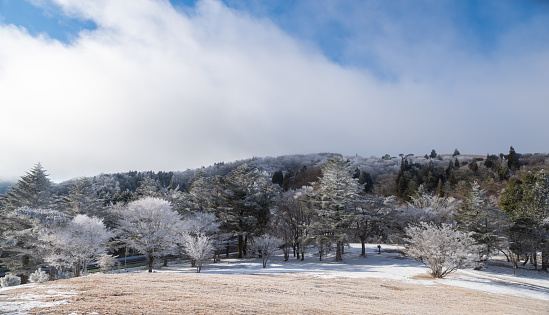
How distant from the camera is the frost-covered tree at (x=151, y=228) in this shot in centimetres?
2925

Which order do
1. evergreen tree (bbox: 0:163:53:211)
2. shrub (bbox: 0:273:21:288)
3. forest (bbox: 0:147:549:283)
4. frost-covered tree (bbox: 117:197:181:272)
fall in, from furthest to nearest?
1. evergreen tree (bbox: 0:163:53:211)
2. frost-covered tree (bbox: 117:197:181:272)
3. forest (bbox: 0:147:549:283)
4. shrub (bbox: 0:273:21:288)

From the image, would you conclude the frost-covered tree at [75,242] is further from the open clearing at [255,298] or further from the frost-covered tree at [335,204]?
the frost-covered tree at [335,204]

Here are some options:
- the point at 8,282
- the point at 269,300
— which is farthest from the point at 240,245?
the point at 269,300

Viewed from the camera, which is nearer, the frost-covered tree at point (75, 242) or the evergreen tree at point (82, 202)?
the frost-covered tree at point (75, 242)

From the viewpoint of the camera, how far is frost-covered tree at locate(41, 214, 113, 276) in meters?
25.1

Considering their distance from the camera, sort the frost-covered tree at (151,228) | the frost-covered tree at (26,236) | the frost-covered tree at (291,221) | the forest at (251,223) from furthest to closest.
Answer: the frost-covered tree at (291,221) < the frost-covered tree at (151,228) < the frost-covered tree at (26,236) < the forest at (251,223)

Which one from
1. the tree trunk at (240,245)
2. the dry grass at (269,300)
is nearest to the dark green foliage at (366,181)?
the tree trunk at (240,245)

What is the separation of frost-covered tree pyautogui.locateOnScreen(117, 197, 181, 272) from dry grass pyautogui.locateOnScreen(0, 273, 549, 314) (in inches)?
667

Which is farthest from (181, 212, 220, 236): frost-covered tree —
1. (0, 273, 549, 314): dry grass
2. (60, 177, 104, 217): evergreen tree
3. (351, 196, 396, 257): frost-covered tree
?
(0, 273, 549, 314): dry grass

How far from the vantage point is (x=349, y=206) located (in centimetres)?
3812

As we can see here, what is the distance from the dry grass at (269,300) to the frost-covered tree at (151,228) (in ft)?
55.6

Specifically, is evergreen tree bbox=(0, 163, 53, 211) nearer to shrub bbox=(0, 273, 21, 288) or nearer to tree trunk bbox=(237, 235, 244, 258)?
shrub bbox=(0, 273, 21, 288)

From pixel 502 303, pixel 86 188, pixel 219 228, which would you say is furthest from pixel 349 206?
pixel 86 188

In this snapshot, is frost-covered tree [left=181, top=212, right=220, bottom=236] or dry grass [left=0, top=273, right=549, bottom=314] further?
frost-covered tree [left=181, top=212, right=220, bottom=236]
